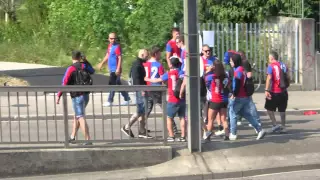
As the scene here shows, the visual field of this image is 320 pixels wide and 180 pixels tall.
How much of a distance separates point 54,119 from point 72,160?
0.70m

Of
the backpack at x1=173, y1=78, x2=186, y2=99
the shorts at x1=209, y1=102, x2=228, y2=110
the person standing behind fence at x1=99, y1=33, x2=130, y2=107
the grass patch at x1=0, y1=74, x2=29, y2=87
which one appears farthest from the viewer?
the grass patch at x1=0, y1=74, x2=29, y2=87

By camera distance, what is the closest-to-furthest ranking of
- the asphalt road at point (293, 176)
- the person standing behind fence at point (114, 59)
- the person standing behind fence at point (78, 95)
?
the asphalt road at point (293, 176) < the person standing behind fence at point (78, 95) < the person standing behind fence at point (114, 59)

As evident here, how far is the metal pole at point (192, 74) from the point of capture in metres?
10.1

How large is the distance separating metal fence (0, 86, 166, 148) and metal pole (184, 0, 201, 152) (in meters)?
0.44

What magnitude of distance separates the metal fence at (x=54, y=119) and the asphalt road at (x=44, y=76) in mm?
9114

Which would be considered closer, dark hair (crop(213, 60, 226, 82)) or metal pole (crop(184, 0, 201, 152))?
metal pole (crop(184, 0, 201, 152))

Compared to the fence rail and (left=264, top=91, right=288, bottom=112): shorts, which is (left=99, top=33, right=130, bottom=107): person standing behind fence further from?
(left=264, top=91, right=288, bottom=112): shorts

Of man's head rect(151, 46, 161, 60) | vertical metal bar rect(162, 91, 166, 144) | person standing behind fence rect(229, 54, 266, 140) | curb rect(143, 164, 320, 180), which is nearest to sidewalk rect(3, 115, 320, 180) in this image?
curb rect(143, 164, 320, 180)

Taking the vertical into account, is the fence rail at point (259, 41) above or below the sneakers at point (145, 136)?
above

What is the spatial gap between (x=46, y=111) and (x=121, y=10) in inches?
601

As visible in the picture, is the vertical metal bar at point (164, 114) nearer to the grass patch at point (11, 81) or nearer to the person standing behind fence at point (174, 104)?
the person standing behind fence at point (174, 104)

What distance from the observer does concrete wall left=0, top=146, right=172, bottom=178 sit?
9.92 meters

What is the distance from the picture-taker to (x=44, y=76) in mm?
20031

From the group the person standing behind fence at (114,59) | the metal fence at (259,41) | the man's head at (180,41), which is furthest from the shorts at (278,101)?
the metal fence at (259,41)
